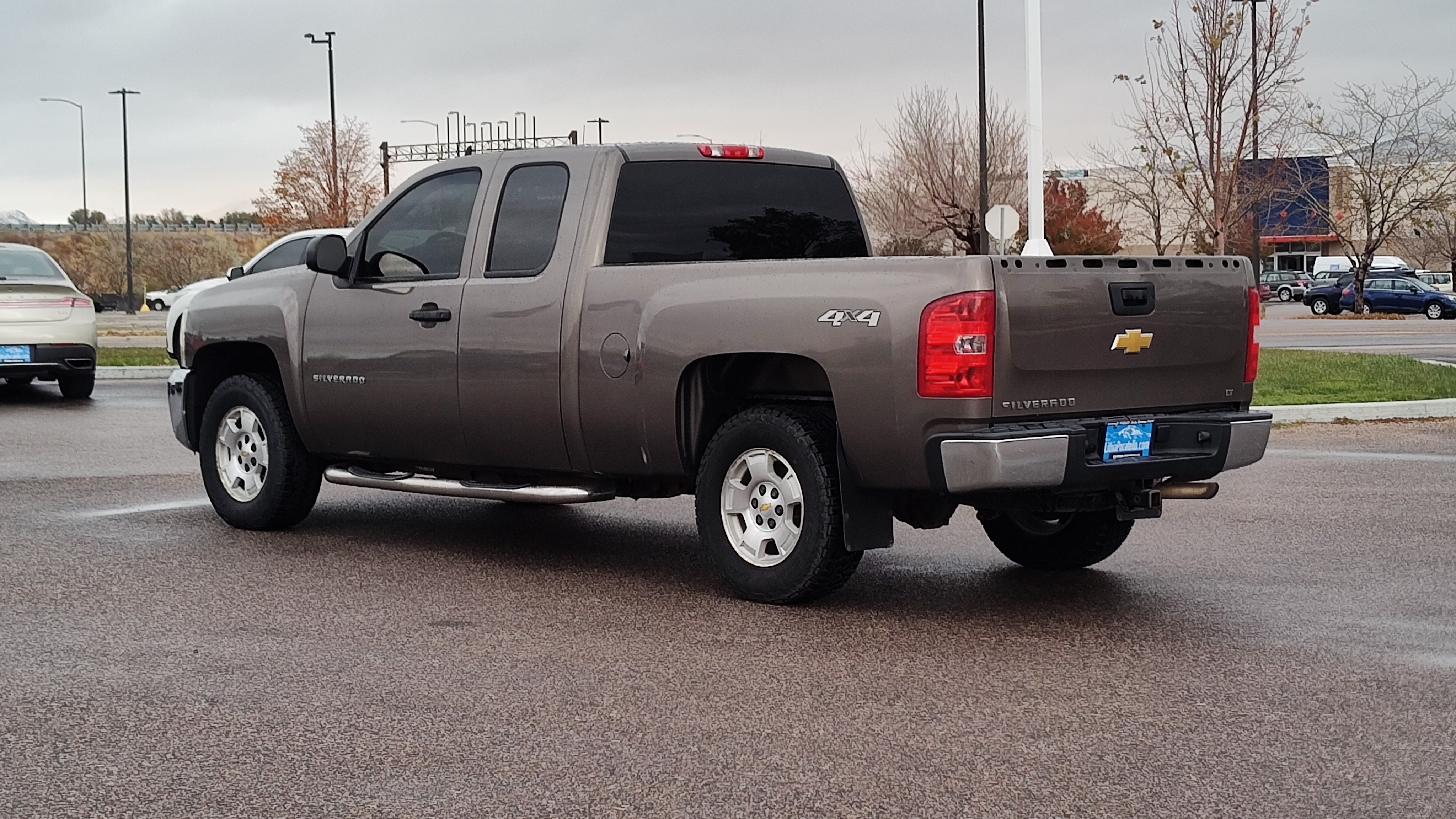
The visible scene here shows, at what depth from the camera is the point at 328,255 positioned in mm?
8305

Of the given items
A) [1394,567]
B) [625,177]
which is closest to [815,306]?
[625,177]

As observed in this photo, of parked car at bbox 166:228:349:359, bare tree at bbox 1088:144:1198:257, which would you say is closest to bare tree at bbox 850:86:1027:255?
bare tree at bbox 1088:144:1198:257

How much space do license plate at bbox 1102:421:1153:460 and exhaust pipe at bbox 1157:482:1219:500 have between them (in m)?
0.36

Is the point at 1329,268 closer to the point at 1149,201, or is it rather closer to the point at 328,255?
the point at 1149,201

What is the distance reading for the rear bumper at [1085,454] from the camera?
6078mm

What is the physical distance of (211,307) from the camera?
9.29 m

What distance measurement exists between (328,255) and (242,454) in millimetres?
1474

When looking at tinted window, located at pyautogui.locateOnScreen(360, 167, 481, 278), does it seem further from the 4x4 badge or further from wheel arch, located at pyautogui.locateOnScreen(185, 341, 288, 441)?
the 4x4 badge

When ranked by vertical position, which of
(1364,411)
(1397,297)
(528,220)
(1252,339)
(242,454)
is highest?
(1397,297)

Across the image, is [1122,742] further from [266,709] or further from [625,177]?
[625,177]

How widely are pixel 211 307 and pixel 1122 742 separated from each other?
6.23 m

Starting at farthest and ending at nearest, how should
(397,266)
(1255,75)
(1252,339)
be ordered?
(1255,75) < (397,266) < (1252,339)

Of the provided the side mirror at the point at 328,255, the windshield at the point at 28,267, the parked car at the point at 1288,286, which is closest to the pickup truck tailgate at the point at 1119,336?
the side mirror at the point at 328,255

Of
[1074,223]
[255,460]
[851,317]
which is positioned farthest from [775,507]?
[1074,223]
